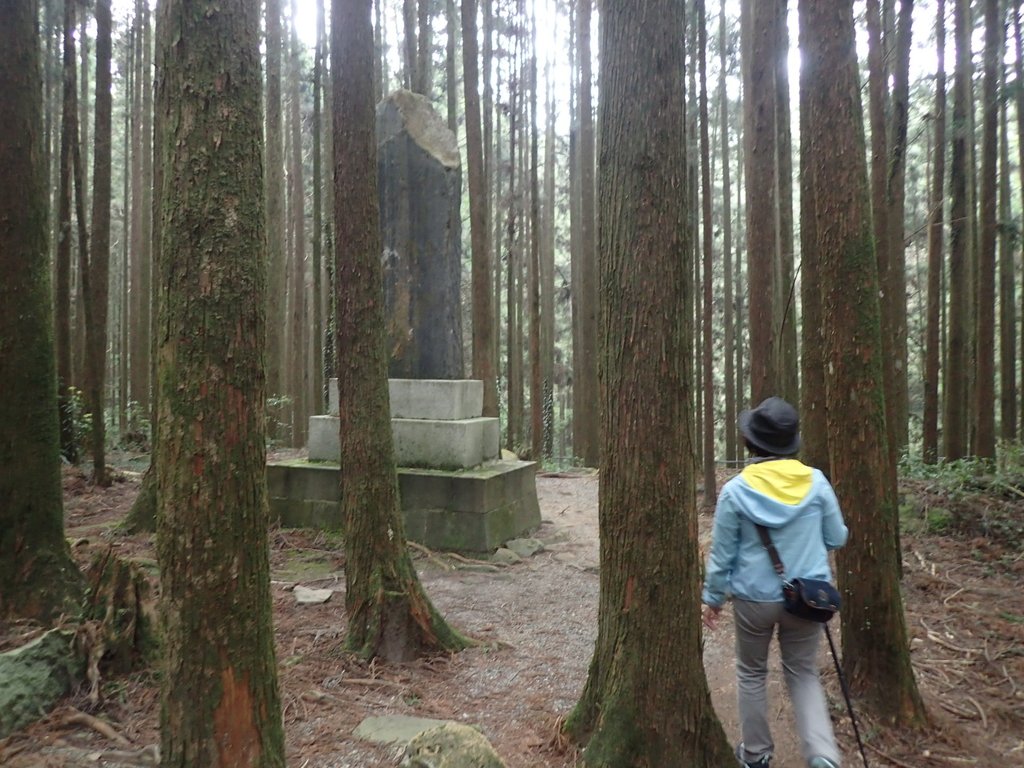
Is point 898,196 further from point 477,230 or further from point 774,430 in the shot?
point 774,430

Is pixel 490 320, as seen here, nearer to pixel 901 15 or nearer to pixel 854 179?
pixel 901 15

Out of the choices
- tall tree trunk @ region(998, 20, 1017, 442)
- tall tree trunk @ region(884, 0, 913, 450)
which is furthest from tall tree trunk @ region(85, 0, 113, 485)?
tall tree trunk @ region(998, 20, 1017, 442)

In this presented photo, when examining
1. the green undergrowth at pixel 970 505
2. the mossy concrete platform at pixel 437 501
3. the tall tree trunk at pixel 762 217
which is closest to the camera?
the mossy concrete platform at pixel 437 501

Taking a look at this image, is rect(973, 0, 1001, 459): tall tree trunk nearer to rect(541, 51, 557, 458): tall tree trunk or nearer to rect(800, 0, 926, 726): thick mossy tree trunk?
rect(800, 0, 926, 726): thick mossy tree trunk

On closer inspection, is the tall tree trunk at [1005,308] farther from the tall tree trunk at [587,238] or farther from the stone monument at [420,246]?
the stone monument at [420,246]

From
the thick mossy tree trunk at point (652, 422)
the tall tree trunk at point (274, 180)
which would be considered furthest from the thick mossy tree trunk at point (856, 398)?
the tall tree trunk at point (274, 180)

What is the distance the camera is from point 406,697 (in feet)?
14.9

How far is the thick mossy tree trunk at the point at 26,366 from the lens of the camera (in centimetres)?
489

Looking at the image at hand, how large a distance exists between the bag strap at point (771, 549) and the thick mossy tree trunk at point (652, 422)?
324mm

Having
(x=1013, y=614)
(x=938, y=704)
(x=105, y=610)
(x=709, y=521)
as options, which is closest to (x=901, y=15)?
(x=709, y=521)

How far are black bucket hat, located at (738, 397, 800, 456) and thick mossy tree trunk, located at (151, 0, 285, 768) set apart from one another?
2.36 meters

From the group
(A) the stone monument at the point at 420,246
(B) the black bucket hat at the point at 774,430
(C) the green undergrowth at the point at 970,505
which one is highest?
(A) the stone monument at the point at 420,246

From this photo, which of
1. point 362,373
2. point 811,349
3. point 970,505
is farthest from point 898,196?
point 362,373

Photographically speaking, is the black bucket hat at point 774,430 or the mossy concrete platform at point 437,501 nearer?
the black bucket hat at point 774,430
